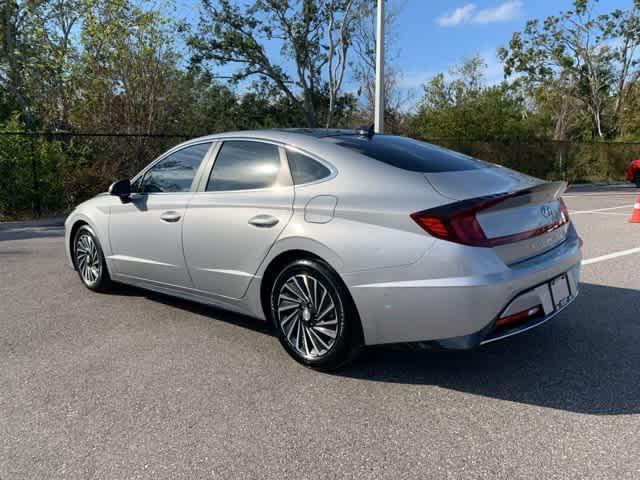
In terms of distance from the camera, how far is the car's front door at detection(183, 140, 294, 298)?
356 centimetres

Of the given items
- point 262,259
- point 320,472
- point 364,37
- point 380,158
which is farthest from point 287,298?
point 364,37

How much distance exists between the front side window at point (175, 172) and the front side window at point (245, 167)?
263mm

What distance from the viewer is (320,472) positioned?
231 cm

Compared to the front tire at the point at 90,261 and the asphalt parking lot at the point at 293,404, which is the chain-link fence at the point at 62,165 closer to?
the front tire at the point at 90,261

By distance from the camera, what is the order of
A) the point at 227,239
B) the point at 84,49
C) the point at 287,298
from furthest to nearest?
1. the point at 84,49
2. the point at 227,239
3. the point at 287,298

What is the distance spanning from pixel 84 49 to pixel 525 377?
1521 cm

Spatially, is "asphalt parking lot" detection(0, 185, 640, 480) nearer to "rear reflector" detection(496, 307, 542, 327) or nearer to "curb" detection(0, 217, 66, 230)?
"rear reflector" detection(496, 307, 542, 327)

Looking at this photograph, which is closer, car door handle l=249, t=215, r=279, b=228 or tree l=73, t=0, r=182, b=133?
car door handle l=249, t=215, r=279, b=228

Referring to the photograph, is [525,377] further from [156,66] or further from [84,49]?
[84,49]

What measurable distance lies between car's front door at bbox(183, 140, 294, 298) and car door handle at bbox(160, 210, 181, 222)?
129 millimetres

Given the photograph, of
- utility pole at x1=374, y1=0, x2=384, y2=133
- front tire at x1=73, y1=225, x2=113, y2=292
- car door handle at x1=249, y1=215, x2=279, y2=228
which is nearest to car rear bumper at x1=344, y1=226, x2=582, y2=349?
car door handle at x1=249, y1=215, x2=279, y2=228

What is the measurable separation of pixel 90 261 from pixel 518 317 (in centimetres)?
421

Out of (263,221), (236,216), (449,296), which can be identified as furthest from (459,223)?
(236,216)

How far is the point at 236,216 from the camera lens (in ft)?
12.3
